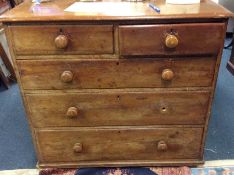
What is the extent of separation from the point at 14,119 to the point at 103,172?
2.59 feet

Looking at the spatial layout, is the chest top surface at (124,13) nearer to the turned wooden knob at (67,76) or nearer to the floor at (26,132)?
the turned wooden knob at (67,76)

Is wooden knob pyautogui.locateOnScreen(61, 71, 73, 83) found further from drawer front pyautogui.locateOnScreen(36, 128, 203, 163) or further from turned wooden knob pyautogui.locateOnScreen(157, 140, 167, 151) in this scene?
turned wooden knob pyautogui.locateOnScreen(157, 140, 167, 151)

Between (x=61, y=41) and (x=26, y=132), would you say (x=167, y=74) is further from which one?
(x=26, y=132)

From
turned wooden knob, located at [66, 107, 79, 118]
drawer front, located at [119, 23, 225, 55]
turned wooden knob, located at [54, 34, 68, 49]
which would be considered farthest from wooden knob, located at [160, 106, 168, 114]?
turned wooden knob, located at [54, 34, 68, 49]

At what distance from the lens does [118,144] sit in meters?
1.27

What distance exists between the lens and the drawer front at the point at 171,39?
970 mm

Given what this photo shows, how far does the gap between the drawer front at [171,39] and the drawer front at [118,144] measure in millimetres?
395

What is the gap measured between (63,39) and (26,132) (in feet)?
2.89

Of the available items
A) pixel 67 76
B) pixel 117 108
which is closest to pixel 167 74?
pixel 117 108

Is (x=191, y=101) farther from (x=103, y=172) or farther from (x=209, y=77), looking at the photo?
(x=103, y=172)

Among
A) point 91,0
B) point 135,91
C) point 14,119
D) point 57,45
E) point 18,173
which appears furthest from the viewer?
point 14,119

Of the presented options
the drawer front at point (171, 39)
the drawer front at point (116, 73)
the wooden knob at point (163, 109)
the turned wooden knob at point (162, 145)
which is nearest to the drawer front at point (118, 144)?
the turned wooden knob at point (162, 145)

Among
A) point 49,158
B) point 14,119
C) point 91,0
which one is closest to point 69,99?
point 49,158

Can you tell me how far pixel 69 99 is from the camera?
1.14 metres
